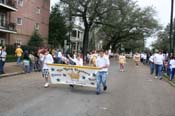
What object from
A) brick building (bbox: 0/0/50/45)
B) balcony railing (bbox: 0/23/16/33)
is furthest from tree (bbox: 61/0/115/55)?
balcony railing (bbox: 0/23/16/33)

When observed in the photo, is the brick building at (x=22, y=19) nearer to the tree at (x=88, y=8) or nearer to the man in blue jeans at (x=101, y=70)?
the tree at (x=88, y=8)

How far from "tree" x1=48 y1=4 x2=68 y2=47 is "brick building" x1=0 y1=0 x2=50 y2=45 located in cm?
258

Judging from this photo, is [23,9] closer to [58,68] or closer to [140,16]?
[140,16]

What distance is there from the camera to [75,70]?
15242mm

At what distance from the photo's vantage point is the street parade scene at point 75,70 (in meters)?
11.1

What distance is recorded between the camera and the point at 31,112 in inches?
378

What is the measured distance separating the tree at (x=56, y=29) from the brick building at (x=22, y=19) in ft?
8.47

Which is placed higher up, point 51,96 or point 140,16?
point 140,16

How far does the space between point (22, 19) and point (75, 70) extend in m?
33.7

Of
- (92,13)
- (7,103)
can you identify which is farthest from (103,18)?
(7,103)

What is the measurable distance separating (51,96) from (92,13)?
41.1 metres

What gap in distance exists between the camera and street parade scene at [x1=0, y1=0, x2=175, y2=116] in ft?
36.5

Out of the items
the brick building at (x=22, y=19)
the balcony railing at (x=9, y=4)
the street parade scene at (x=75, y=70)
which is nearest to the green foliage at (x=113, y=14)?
the street parade scene at (x=75, y=70)

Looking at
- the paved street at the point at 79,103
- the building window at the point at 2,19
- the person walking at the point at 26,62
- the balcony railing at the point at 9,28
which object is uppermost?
the building window at the point at 2,19
